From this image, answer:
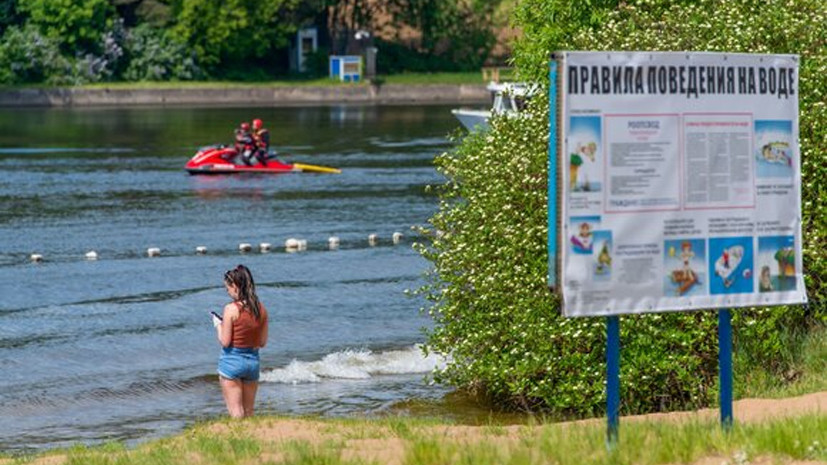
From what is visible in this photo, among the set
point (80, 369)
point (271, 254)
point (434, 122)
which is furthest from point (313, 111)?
point (80, 369)

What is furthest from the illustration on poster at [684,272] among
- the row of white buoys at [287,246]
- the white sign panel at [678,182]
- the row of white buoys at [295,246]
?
the row of white buoys at [295,246]

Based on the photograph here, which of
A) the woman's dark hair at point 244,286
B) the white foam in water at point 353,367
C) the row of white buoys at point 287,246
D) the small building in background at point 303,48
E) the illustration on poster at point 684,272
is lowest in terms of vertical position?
the white foam in water at point 353,367

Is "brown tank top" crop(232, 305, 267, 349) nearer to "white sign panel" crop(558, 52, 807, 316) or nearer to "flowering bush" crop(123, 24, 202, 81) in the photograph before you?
"white sign panel" crop(558, 52, 807, 316)

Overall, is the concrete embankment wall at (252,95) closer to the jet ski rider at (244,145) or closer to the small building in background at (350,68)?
the small building in background at (350,68)

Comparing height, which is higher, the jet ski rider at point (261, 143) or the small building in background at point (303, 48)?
the small building in background at point (303, 48)

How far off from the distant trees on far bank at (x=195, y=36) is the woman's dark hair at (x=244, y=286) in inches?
3244

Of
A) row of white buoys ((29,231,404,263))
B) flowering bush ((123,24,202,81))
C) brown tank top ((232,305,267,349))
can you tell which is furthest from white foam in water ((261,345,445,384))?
flowering bush ((123,24,202,81))

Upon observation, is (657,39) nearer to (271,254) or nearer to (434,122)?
(271,254)

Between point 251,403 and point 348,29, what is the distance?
92.8 meters

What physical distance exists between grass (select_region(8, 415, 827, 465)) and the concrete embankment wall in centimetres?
8551

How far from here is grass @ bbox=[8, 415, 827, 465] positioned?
430 inches

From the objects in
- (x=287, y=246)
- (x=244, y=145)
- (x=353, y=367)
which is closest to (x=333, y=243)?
(x=287, y=246)

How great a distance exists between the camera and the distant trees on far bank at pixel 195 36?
322ft

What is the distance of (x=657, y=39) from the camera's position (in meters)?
20.6
